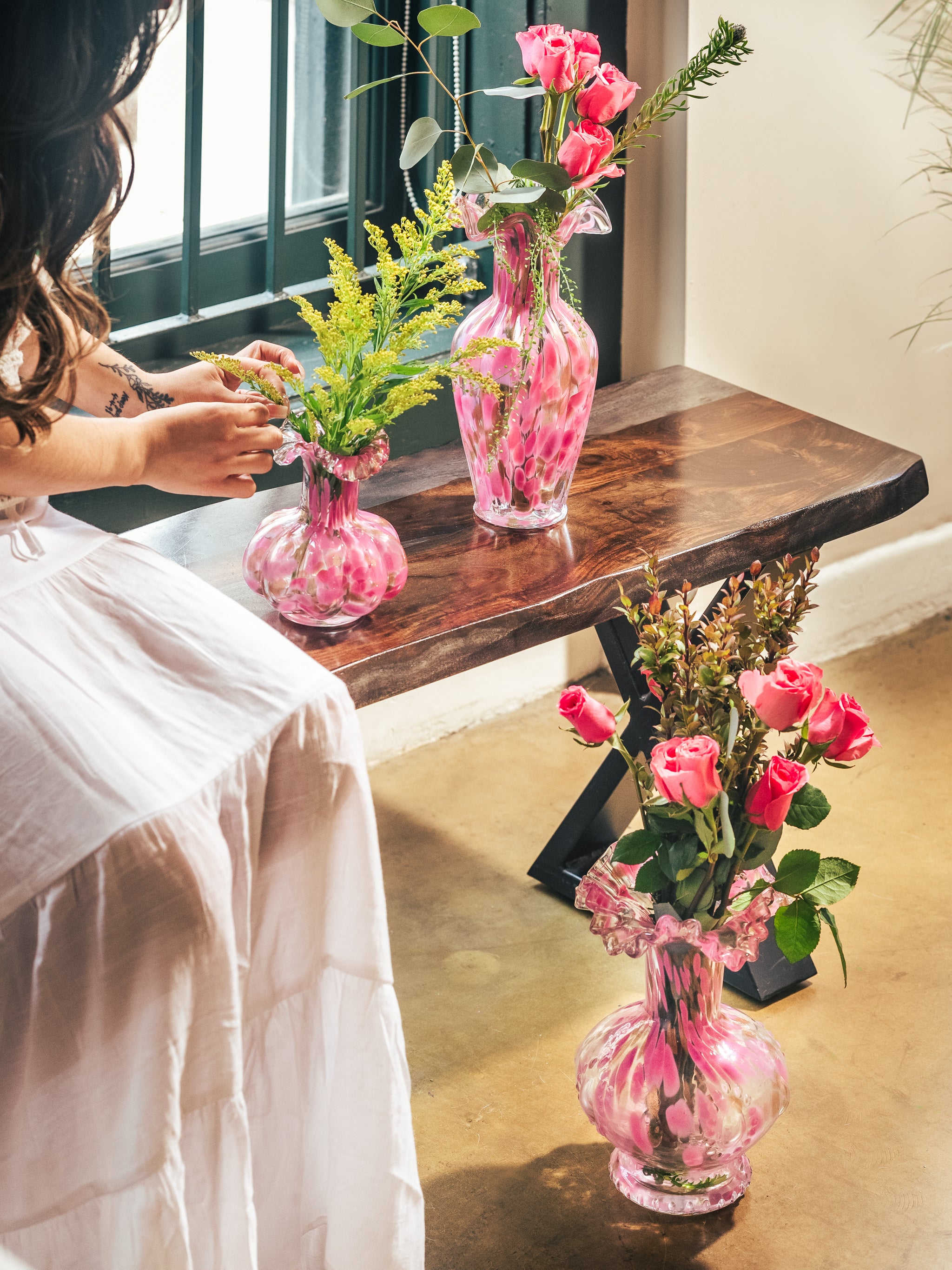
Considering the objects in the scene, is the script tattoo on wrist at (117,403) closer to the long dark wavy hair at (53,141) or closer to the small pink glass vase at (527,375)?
the long dark wavy hair at (53,141)

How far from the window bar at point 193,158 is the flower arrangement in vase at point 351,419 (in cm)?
60

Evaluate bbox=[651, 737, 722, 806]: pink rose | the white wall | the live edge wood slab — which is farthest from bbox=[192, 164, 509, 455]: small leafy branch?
the white wall

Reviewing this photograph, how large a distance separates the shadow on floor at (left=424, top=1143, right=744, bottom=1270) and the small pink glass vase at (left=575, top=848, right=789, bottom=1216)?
0.04 m

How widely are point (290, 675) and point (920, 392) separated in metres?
1.83

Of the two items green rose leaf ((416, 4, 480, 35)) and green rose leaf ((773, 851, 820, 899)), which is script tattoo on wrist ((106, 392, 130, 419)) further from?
green rose leaf ((773, 851, 820, 899))

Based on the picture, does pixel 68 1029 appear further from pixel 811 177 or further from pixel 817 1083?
pixel 811 177

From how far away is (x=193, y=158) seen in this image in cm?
182

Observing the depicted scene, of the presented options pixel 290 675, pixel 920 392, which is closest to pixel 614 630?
pixel 290 675

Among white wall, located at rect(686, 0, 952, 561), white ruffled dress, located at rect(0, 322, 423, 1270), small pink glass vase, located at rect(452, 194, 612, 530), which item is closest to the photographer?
white ruffled dress, located at rect(0, 322, 423, 1270)

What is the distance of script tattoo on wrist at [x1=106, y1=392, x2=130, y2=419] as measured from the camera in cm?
139

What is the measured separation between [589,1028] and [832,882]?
52 cm

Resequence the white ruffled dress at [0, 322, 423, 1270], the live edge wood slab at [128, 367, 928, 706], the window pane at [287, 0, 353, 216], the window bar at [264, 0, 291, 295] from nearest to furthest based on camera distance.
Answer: the white ruffled dress at [0, 322, 423, 1270] → the live edge wood slab at [128, 367, 928, 706] → the window bar at [264, 0, 291, 295] → the window pane at [287, 0, 353, 216]

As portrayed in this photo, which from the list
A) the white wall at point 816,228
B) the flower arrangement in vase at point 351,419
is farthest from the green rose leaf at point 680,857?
the white wall at point 816,228

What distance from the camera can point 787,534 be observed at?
159 centimetres
